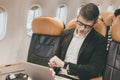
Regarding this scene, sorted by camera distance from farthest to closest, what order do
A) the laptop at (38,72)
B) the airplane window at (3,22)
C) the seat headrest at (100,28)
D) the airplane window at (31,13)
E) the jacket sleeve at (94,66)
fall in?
the airplane window at (31,13)
the airplane window at (3,22)
the seat headrest at (100,28)
the jacket sleeve at (94,66)
the laptop at (38,72)

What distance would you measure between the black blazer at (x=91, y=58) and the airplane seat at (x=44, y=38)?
519mm

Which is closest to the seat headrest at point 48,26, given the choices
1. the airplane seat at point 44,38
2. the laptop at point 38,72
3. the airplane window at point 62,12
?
the airplane seat at point 44,38

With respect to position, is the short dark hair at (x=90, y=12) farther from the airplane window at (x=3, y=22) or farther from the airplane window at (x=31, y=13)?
the airplane window at (x=31, y=13)

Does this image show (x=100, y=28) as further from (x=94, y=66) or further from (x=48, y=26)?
(x=48, y=26)

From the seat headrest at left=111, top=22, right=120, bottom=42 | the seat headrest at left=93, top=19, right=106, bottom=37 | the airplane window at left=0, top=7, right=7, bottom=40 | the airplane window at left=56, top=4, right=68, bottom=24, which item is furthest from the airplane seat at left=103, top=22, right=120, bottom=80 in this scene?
the airplane window at left=56, top=4, right=68, bottom=24

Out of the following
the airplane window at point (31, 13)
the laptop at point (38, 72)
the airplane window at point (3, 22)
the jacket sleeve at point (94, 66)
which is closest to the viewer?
the laptop at point (38, 72)

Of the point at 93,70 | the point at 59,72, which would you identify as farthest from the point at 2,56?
the point at 93,70

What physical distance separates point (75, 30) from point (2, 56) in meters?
1.26

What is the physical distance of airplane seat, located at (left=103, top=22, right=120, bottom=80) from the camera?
2.28m

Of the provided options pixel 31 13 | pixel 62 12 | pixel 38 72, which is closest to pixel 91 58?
pixel 38 72

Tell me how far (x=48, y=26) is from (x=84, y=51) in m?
0.65

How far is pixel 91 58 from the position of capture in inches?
89.1

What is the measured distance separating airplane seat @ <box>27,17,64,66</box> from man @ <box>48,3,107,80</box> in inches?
14.8

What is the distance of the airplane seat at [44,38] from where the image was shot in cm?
273
